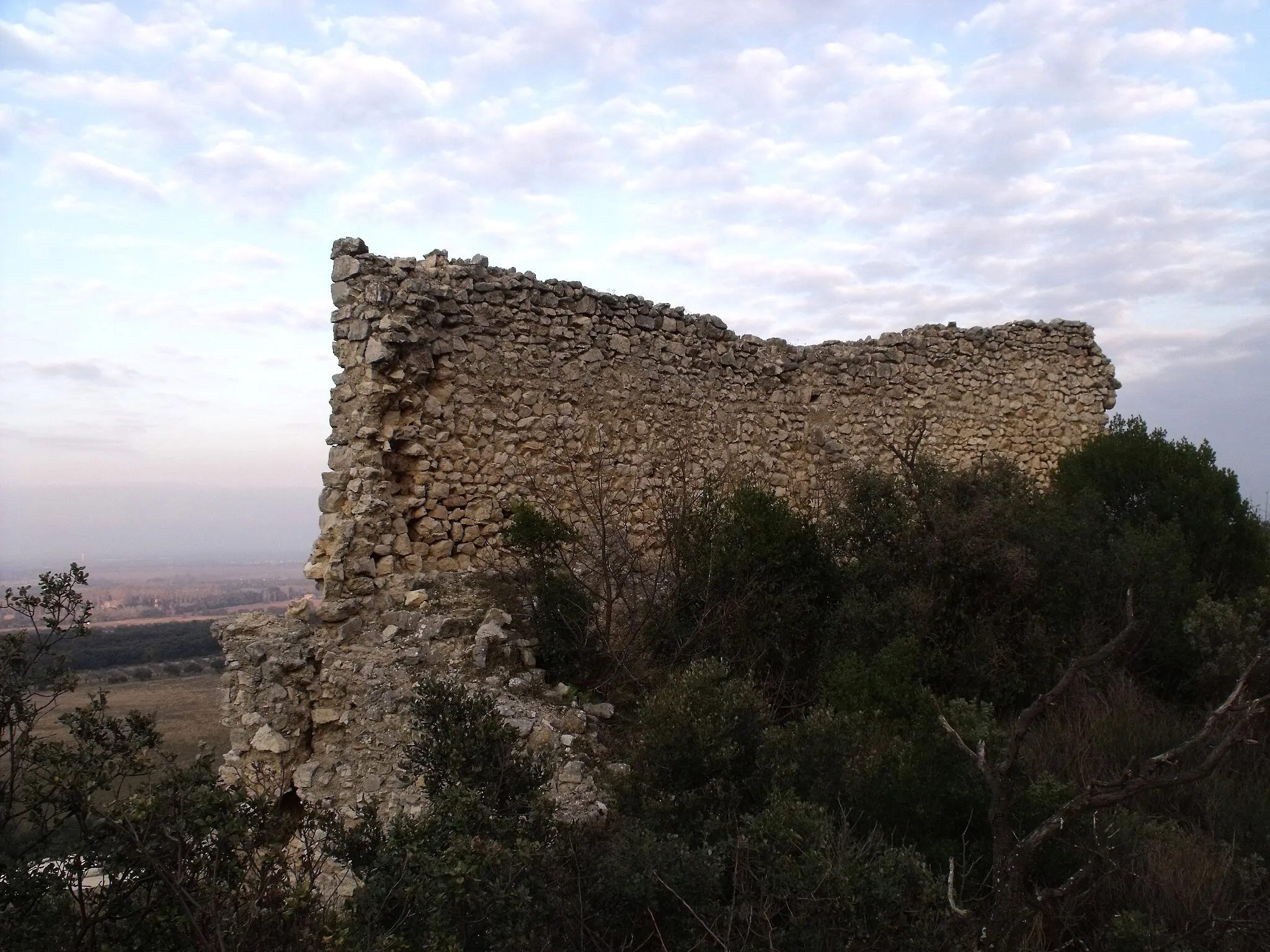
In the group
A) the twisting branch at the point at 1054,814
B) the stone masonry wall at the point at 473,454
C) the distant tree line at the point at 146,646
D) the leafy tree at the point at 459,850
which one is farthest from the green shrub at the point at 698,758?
the distant tree line at the point at 146,646

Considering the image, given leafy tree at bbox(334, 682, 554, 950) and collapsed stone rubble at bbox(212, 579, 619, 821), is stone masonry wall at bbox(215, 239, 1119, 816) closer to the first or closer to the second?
collapsed stone rubble at bbox(212, 579, 619, 821)

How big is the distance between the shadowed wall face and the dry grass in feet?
11.9

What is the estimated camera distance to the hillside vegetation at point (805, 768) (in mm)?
2922

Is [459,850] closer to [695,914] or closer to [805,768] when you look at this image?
[695,914]

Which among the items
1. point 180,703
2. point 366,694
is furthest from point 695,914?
point 180,703

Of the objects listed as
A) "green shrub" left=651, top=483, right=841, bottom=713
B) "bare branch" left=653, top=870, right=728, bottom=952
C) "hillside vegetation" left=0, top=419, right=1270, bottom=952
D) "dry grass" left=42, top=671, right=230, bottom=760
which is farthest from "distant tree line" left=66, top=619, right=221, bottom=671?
"bare branch" left=653, top=870, right=728, bottom=952

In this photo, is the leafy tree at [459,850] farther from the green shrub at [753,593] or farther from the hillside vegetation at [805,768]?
the green shrub at [753,593]

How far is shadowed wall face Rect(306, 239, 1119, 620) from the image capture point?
658 centimetres

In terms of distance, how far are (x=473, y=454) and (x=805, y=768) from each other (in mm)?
3709

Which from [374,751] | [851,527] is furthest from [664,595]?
[374,751]

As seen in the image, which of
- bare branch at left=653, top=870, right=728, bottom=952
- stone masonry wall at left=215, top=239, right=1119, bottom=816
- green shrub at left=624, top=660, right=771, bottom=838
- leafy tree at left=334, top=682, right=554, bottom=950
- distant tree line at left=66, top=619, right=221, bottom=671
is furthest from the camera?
distant tree line at left=66, top=619, right=221, bottom=671

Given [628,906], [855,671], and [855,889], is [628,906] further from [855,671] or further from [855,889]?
[855,671]

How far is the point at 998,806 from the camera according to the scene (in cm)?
321

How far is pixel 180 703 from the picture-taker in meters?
13.3
